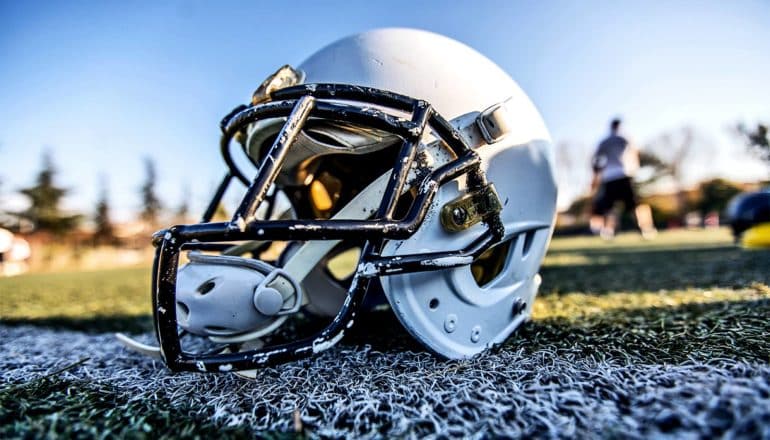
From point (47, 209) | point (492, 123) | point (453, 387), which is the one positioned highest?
point (47, 209)

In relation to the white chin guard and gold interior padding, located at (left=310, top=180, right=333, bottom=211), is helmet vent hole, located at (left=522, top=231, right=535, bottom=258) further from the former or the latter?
the white chin guard

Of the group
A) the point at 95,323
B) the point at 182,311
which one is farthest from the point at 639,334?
the point at 95,323

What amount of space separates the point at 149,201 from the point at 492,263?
4049 cm

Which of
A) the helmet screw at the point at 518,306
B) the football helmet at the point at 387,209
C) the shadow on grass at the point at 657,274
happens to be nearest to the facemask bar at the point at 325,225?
the football helmet at the point at 387,209

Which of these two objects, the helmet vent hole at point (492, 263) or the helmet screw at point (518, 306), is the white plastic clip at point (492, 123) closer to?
the helmet vent hole at point (492, 263)

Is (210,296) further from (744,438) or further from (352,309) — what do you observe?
(744,438)

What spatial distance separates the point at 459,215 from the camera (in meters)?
1.31

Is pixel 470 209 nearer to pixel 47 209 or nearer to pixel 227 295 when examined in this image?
pixel 227 295

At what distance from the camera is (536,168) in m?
1.56

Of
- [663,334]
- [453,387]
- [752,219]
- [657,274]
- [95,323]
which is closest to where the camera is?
[453,387]

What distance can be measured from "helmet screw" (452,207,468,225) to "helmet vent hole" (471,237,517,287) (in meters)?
0.29

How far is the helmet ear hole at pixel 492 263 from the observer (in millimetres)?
1562

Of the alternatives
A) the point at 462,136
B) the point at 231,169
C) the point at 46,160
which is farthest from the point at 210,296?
the point at 46,160

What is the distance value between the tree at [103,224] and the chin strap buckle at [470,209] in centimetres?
3666
